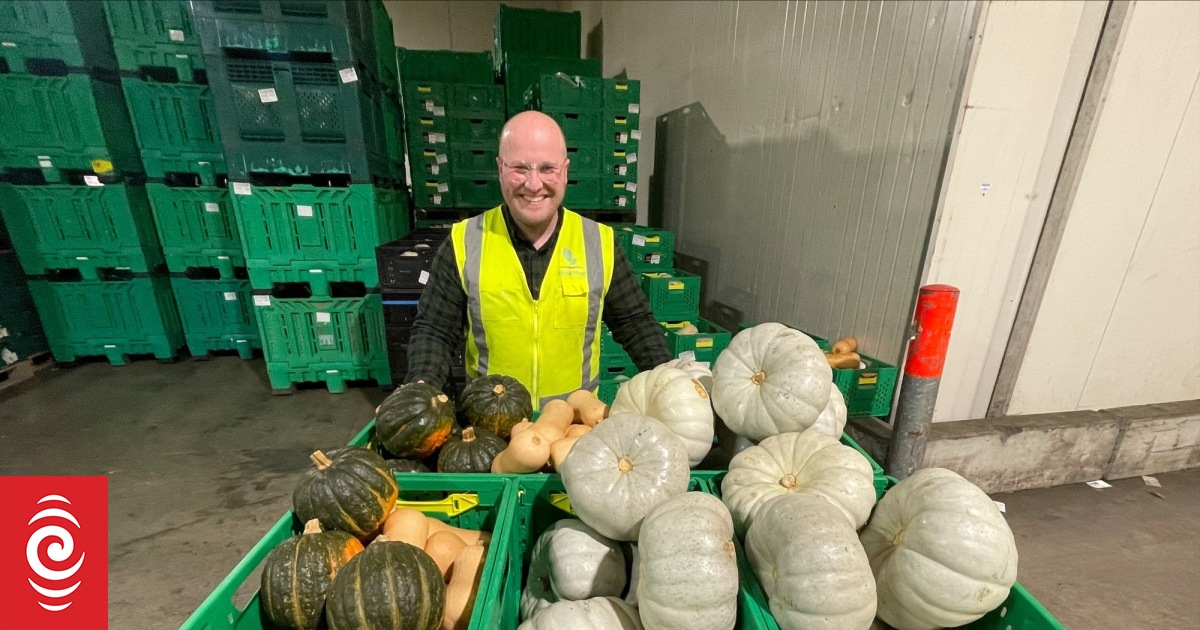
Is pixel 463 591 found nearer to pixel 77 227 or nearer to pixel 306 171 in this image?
pixel 306 171

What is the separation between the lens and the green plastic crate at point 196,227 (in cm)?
483

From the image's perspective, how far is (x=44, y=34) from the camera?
4234 millimetres

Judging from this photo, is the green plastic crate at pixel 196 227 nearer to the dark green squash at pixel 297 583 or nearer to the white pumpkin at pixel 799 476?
the dark green squash at pixel 297 583

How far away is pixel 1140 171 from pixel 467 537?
13.7 feet

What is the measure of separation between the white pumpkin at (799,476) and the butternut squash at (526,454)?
0.52 m

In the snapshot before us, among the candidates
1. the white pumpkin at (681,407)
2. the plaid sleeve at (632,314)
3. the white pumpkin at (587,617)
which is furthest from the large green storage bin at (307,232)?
the white pumpkin at (587,617)

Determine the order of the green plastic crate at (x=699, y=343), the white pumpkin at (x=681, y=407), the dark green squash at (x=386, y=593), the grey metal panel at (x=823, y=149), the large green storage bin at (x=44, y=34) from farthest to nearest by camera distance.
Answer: the large green storage bin at (x=44, y=34) < the green plastic crate at (x=699, y=343) < the grey metal panel at (x=823, y=149) < the white pumpkin at (x=681, y=407) < the dark green squash at (x=386, y=593)

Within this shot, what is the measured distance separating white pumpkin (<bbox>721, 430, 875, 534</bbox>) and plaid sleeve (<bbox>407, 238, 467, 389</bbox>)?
4.29 feet

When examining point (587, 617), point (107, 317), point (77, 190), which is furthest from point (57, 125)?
point (587, 617)

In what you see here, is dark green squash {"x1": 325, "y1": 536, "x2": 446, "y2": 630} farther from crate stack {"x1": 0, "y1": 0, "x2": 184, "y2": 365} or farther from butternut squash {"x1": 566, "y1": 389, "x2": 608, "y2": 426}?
crate stack {"x1": 0, "y1": 0, "x2": 184, "y2": 365}

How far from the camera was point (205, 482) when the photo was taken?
320cm

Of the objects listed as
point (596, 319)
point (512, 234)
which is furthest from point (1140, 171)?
point (512, 234)

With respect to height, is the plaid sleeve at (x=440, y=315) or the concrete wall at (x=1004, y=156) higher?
the concrete wall at (x=1004, y=156)

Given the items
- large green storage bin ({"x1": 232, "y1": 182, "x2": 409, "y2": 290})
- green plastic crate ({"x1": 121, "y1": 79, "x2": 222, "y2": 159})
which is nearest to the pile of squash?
large green storage bin ({"x1": 232, "y1": 182, "x2": 409, "y2": 290})
